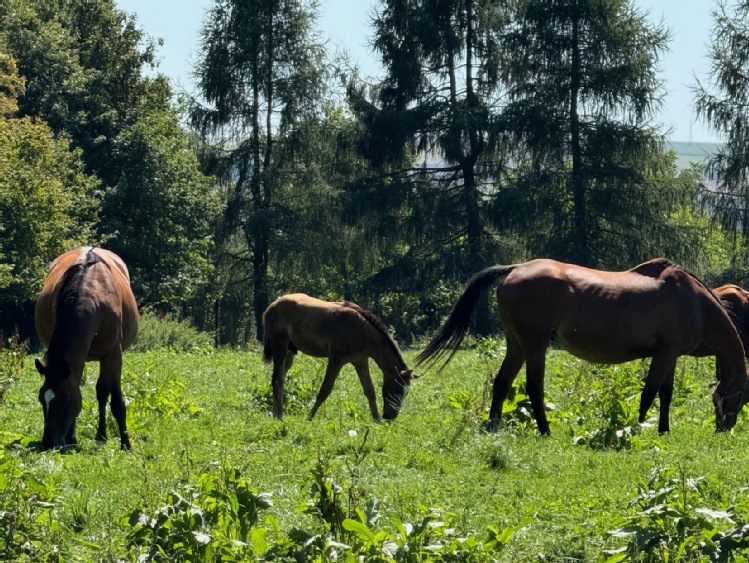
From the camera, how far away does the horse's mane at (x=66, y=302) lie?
1098 cm

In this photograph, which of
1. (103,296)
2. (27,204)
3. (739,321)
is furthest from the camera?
(27,204)

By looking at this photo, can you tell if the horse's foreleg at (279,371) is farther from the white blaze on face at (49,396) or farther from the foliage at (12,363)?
the white blaze on face at (49,396)

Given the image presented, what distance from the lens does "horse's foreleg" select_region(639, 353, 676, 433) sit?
13.1 m

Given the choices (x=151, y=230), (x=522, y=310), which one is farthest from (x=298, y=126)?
(x=522, y=310)

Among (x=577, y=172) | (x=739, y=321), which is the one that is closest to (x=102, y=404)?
(x=739, y=321)

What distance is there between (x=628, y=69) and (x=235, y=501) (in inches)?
1234

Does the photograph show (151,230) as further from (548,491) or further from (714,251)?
(714,251)

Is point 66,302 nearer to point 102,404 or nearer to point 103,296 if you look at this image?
point 103,296

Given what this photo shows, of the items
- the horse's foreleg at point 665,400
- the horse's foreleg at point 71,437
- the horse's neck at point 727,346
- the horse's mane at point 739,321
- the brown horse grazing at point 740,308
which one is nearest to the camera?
the horse's foreleg at point 71,437

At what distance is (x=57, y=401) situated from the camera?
10.7m

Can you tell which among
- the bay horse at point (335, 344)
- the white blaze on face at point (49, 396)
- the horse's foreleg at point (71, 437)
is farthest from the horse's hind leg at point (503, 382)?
the white blaze on face at point (49, 396)

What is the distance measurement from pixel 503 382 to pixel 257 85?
31.7 m

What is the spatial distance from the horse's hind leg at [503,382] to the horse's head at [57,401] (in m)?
4.74

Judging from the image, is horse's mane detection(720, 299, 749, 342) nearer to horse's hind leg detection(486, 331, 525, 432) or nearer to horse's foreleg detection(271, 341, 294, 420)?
horse's hind leg detection(486, 331, 525, 432)
